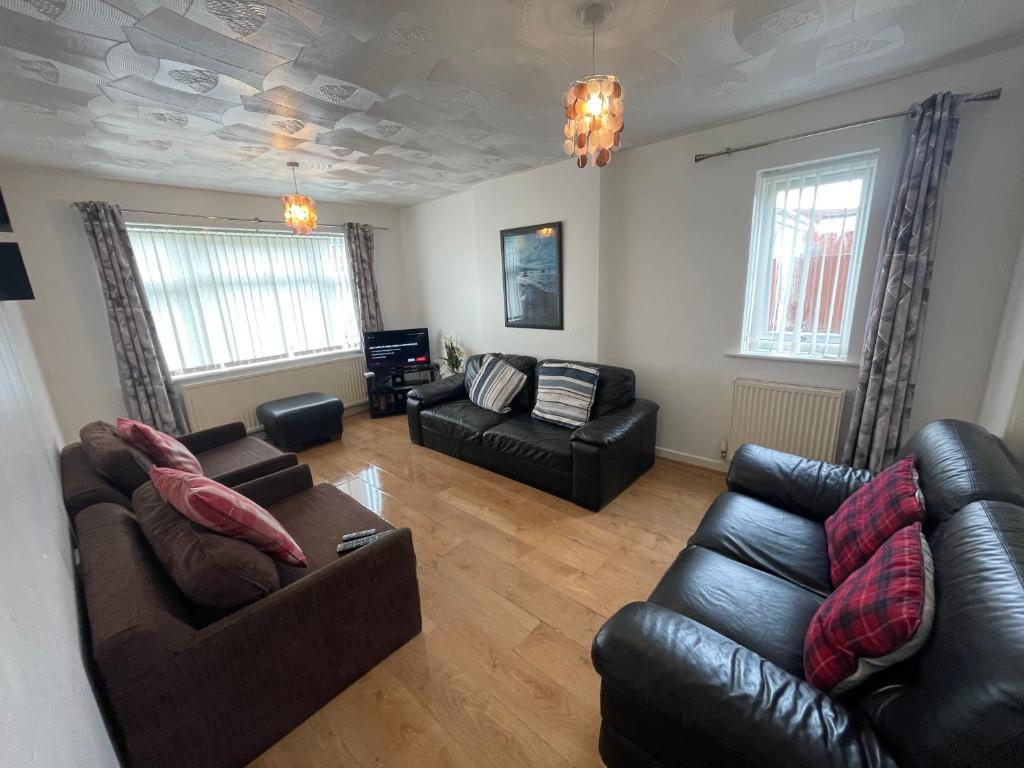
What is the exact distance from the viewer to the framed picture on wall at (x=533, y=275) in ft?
11.0

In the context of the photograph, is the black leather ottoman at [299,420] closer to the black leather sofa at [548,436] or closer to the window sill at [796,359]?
the black leather sofa at [548,436]

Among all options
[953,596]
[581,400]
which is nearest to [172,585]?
[953,596]

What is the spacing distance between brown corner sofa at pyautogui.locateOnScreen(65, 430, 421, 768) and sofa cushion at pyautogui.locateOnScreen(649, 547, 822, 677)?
1049mm

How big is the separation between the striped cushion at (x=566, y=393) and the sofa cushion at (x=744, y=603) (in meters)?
1.58

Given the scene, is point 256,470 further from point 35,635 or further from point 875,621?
point 875,621

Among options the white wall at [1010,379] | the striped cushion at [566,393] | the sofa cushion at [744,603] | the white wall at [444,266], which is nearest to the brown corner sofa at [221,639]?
the sofa cushion at [744,603]

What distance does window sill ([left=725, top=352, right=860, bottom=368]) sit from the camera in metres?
2.41

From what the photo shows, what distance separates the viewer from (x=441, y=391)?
375cm

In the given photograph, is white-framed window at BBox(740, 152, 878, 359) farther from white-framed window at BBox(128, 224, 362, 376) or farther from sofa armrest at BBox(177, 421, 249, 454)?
white-framed window at BBox(128, 224, 362, 376)

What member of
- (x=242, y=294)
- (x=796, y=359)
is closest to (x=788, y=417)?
(x=796, y=359)

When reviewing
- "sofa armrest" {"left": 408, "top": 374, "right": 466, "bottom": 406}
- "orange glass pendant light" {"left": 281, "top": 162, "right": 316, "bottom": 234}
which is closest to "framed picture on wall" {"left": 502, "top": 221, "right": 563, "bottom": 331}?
"sofa armrest" {"left": 408, "top": 374, "right": 466, "bottom": 406}

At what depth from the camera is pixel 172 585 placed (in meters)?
1.27

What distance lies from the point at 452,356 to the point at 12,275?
3.50 meters

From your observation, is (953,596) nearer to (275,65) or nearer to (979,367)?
(979,367)
